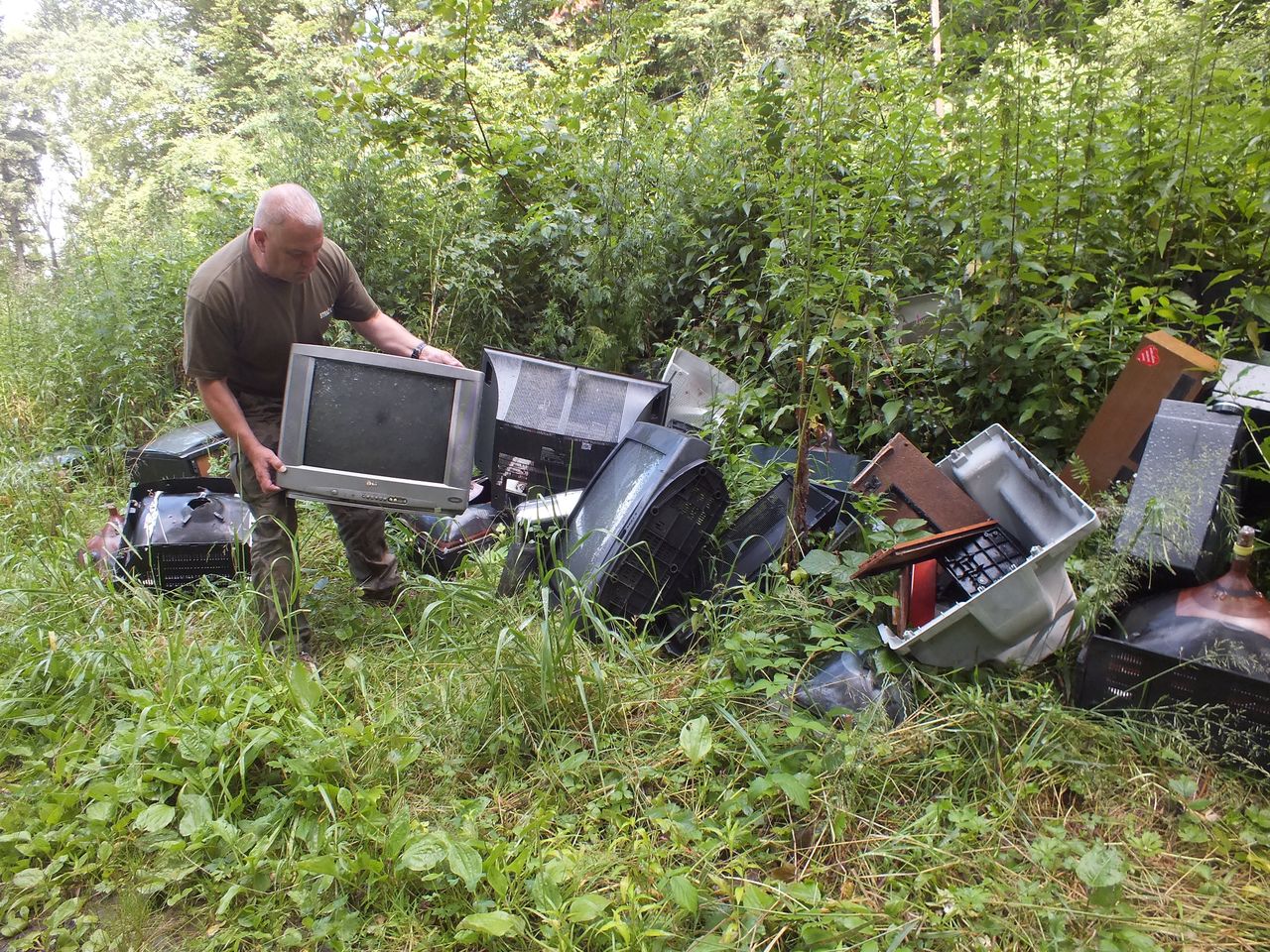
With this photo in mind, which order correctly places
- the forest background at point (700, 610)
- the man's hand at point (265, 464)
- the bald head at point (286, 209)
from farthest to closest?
the man's hand at point (265, 464) < the bald head at point (286, 209) < the forest background at point (700, 610)

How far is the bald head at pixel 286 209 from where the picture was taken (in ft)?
8.59

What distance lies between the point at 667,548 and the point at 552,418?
1.29 m

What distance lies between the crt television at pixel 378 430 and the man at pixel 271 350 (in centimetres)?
13

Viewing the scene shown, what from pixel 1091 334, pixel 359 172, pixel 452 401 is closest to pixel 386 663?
pixel 452 401

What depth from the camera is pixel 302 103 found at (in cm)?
667

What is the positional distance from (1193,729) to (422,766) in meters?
2.16

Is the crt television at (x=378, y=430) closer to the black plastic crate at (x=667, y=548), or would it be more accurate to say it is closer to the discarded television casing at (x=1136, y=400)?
the black plastic crate at (x=667, y=548)

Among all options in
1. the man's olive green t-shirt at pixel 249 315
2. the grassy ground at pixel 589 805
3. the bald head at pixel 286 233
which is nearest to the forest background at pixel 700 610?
the grassy ground at pixel 589 805

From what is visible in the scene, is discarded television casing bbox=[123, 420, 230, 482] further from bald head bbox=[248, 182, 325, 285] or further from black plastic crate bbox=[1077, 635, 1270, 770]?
black plastic crate bbox=[1077, 635, 1270, 770]

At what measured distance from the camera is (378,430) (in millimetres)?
2967

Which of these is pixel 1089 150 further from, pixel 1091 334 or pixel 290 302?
pixel 290 302

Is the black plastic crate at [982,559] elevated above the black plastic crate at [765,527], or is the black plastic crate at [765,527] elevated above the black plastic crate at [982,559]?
the black plastic crate at [982,559]

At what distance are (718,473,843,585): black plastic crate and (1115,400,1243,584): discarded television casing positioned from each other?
38.6 inches

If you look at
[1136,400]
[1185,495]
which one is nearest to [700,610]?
[1185,495]
